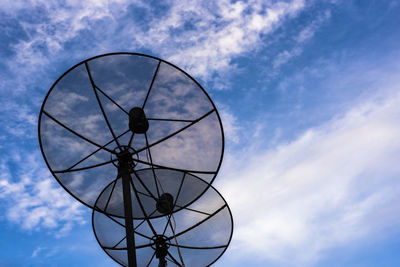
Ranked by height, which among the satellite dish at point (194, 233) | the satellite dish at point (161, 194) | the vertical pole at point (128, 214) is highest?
the satellite dish at point (161, 194)

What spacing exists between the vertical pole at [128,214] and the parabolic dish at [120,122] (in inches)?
27.5

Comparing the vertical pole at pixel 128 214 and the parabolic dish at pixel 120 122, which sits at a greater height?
the parabolic dish at pixel 120 122

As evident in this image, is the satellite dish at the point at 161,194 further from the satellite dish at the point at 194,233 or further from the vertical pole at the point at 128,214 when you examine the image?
the vertical pole at the point at 128,214

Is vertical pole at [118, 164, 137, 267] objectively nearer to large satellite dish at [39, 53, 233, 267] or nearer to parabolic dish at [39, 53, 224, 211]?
large satellite dish at [39, 53, 233, 267]

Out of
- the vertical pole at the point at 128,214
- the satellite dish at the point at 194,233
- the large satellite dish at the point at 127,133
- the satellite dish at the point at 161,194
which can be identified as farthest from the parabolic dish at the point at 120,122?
the satellite dish at the point at 194,233

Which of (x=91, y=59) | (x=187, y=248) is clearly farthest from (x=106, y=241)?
(x=91, y=59)

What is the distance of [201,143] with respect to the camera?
995 centimetres

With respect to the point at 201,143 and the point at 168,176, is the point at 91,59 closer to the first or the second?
the point at 201,143

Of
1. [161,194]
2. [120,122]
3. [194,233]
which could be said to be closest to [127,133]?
[120,122]

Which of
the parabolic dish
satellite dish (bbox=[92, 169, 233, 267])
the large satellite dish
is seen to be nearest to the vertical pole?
the large satellite dish

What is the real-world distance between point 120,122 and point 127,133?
414mm

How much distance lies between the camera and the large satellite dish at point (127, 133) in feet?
29.1

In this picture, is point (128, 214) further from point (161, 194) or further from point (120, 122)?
point (161, 194)

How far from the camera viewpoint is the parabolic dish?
8906mm
